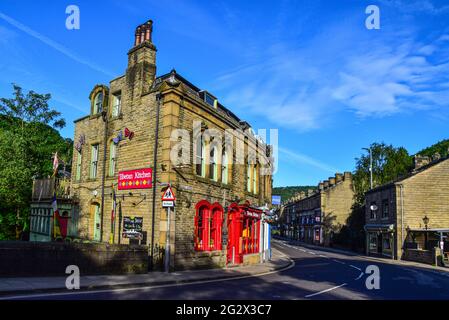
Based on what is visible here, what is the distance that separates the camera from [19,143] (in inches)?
1130

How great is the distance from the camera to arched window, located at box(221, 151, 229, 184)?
72.1 feet

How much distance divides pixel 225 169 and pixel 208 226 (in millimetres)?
4125

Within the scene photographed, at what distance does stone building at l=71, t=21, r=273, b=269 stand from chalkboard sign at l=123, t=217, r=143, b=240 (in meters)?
0.14

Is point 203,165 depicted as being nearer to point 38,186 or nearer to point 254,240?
point 254,240

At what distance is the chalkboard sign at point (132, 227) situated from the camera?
17.0m

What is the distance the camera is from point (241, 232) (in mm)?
23219

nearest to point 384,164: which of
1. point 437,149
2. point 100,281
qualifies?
point 437,149

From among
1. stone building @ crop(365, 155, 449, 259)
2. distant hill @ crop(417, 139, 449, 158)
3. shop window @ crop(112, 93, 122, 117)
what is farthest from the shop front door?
distant hill @ crop(417, 139, 449, 158)

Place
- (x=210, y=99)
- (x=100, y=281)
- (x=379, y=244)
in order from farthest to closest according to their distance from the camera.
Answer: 1. (x=379, y=244)
2. (x=210, y=99)
3. (x=100, y=281)

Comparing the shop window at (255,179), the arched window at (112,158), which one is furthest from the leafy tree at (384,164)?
the arched window at (112,158)

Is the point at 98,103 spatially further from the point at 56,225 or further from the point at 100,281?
the point at 100,281

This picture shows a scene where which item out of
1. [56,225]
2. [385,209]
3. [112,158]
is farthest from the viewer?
[385,209]

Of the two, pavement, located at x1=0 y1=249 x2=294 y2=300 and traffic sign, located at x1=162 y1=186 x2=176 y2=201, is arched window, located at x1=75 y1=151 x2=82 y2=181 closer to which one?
traffic sign, located at x1=162 y1=186 x2=176 y2=201
